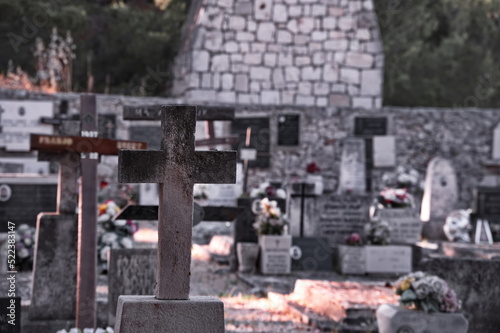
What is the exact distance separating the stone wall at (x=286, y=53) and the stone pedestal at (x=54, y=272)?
1180cm

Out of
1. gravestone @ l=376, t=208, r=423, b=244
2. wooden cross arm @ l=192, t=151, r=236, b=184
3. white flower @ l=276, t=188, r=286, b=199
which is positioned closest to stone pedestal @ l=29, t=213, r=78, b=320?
wooden cross arm @ l=192, t=151, r=236, b=184

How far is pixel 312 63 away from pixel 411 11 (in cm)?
707

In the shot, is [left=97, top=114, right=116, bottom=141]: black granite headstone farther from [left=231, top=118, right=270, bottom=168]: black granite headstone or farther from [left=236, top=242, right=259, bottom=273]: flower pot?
[left=236, top=242, right=259, bottom=273]: flower pot

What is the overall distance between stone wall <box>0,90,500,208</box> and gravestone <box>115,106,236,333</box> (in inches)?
517

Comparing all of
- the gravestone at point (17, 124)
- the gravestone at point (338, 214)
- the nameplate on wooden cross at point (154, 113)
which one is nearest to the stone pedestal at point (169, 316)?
the nameplate on wooden cross at point (154, 113)

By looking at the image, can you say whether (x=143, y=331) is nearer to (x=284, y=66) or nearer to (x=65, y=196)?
(x=65, y=196)

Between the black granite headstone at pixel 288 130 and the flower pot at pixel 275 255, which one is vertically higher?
the black granite headstone at pixel 288 130

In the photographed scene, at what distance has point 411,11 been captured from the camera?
26312 mm

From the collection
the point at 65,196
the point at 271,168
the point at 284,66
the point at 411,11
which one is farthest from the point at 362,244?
the point at 411,11

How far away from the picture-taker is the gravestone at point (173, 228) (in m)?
4.50

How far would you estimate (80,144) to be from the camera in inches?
304

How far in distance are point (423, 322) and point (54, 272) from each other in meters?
3.03

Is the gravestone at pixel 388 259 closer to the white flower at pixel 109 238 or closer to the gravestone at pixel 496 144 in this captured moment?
the white flower at pixel 109 238

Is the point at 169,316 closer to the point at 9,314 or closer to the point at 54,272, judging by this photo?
the point at 9,314
